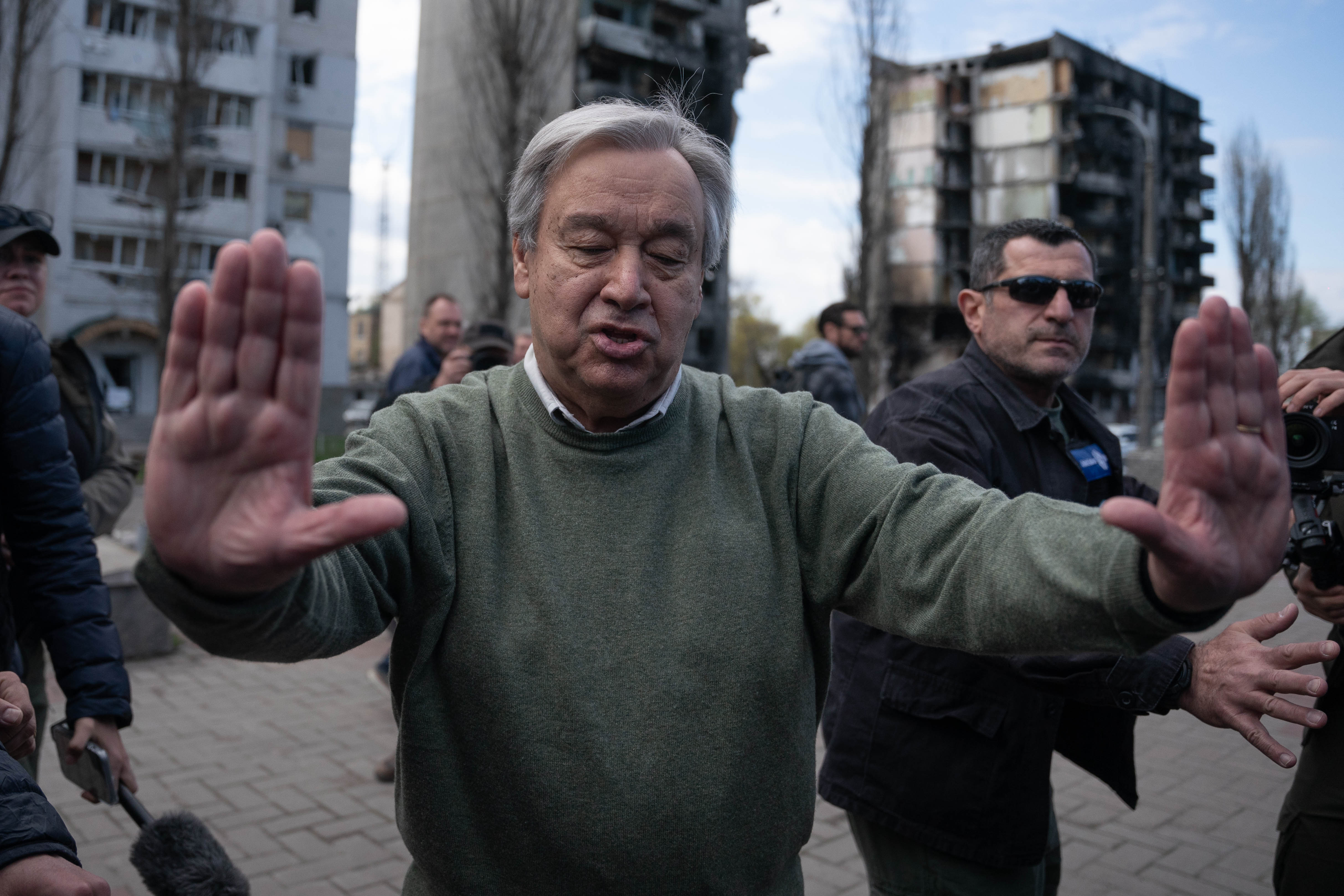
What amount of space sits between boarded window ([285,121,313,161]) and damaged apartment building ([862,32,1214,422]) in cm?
3173

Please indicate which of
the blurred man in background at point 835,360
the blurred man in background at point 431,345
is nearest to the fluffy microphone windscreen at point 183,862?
the blurred man in background at point 431,345

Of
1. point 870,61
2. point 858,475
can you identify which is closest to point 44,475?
point 858,475

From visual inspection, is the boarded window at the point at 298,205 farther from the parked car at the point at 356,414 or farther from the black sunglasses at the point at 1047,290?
the black sunglasses at the point at 1047,290

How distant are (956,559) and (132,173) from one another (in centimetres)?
4000

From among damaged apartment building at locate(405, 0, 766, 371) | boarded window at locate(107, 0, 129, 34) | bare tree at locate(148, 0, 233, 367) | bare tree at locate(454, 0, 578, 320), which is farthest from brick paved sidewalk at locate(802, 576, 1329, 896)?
boarded window at locate(107, 0, 129, 34)

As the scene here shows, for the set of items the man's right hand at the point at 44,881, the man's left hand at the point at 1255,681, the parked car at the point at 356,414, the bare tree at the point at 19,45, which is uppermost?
the bare tree at the point at 19,45

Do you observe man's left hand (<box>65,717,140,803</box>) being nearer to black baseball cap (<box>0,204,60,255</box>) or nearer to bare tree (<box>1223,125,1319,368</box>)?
black baseball cap (<box>0,204,60,255</box>)

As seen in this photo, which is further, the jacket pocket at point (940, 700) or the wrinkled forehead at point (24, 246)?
the wrinkled forehead at point (24, 246)

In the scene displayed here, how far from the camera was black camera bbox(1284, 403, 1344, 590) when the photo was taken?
7.50 ft

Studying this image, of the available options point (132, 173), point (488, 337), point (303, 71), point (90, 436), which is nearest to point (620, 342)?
point (90, 436)

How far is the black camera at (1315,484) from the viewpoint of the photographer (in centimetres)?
229

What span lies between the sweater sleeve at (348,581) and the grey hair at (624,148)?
50 centimetres

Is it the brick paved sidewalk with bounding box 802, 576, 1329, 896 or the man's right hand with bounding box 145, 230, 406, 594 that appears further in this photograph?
the brick paved sidewalk with bounding box 802, 576, 1329, 896

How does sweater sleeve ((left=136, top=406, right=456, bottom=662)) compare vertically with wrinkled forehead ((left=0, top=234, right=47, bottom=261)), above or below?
below
